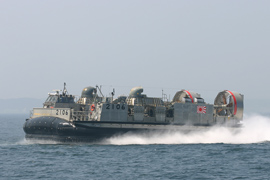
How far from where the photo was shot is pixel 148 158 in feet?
106

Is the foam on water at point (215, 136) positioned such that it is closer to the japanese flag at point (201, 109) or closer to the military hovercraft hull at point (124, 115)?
the military hovercraft hull at point (124, 115)

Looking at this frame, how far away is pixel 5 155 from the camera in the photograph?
34.3m

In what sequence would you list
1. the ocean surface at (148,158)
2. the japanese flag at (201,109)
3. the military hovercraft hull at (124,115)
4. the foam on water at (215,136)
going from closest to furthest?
the ocean surface at (148,158) → the military hovercraft hull at (124,115) → the foam on water at (215,136) → the japanese flag at (201,109)

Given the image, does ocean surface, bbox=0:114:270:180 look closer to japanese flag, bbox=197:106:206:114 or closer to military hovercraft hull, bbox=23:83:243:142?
military hovercraft hull, bbox=23:83:243:142

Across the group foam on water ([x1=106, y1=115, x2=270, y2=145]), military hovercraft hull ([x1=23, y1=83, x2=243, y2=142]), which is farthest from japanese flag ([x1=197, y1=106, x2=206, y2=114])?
foam on water ([x1=106, y1=115, x2=270, y2=145])

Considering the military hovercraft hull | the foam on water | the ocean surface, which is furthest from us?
the foam on water

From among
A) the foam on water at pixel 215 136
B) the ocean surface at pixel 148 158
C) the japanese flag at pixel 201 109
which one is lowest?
the ocean surface at pixel 148 158

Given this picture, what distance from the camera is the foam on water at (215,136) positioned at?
4047 centimetres

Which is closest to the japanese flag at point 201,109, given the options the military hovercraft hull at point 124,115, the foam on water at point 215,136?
the military hovercraft hull at point 124,115

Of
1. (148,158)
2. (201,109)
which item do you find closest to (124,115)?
(201,109)

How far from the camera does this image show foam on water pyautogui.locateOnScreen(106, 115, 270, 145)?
40.5 metres

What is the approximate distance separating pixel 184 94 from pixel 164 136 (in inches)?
260

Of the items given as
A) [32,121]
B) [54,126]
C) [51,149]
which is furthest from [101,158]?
[32,121]

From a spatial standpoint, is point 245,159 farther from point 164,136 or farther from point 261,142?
point 261,142
